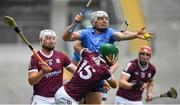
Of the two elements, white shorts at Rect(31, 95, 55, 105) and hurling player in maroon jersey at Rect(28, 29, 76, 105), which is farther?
white shorts at Rect(31, 95, 55, 105)

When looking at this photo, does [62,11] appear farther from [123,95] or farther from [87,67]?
[87,67]

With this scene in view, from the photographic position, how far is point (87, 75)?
10875 mm

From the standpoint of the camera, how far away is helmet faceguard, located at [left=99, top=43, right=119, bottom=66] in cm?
1096

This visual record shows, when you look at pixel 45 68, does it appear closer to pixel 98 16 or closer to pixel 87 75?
pixel 87 75

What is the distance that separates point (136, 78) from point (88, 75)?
2.55 meters

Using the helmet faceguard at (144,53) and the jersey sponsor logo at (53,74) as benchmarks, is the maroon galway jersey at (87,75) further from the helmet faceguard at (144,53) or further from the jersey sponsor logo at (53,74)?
the helmet faceguard at (144,53)

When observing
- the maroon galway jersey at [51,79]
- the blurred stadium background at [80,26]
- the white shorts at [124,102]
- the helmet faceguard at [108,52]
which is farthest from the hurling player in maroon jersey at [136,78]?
the blurred stadium background at [80,26]

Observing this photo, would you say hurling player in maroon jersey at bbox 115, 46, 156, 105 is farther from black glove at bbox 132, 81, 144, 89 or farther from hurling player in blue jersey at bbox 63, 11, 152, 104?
hurling player in blue jersey at bbox 63, 11, 152, 104

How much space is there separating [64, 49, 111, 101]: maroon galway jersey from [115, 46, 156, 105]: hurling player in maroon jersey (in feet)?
6.59

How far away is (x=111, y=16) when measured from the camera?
22.4 meters

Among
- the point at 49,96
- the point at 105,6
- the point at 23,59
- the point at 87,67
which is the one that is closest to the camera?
the point at 87,67

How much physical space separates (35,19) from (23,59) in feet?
12.3

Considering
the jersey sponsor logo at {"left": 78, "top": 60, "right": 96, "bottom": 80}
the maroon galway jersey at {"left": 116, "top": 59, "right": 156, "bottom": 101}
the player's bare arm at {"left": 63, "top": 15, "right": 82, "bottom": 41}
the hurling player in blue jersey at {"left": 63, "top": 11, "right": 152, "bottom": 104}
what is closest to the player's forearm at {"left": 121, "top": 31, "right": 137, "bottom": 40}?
the hurling player in blue jersey at {"left": 63, "top": 11, "right": 152, "bottom": 104}

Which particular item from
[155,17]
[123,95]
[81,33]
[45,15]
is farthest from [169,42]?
[81,33]
